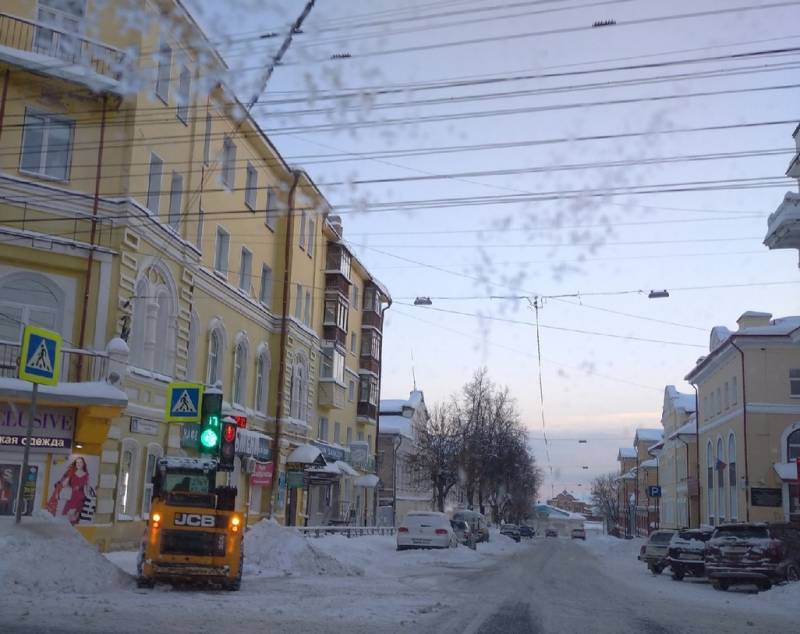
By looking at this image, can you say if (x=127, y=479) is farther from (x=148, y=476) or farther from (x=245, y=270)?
(x=245, y=270)

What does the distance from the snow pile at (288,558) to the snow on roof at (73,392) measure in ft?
16.1

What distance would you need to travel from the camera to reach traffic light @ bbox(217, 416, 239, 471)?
17.3m

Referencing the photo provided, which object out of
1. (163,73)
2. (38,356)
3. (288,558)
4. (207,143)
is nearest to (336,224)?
(207,143)

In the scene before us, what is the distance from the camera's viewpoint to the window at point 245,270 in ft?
118

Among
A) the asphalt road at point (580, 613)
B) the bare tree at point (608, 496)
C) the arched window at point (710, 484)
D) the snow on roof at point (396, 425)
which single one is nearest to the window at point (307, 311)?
the asphalt road at point (580, 613)

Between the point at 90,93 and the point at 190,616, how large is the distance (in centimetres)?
1616

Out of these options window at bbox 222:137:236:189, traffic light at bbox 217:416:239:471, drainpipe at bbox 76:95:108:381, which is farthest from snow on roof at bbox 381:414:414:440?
traffic light at bbox 217:416:239:471

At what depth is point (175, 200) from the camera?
28312 mm

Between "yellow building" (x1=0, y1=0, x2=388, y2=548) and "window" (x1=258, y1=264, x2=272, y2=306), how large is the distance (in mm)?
3953

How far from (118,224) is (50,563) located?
1156 centimetres

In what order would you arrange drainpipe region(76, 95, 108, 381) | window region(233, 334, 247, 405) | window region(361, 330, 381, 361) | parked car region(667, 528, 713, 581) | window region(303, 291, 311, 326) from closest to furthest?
drainpipe region(76, 95, 108, 381) < parked car region(667, 528, 713, 581) < window region(233, 334, 247, 405) < window region(303, 291, 311, 326) < window region(361, 330, 381, 361)

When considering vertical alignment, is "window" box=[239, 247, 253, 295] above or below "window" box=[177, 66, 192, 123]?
below

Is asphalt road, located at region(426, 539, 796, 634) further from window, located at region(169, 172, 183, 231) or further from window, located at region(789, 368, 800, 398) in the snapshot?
window, located at region(789, 368, 800, 398)

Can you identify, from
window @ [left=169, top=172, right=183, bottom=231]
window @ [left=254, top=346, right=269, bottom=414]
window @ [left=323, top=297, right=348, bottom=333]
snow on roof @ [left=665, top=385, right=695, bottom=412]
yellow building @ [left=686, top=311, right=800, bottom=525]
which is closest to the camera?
window @ [left=169, top=172, right=183, bottom=231]
